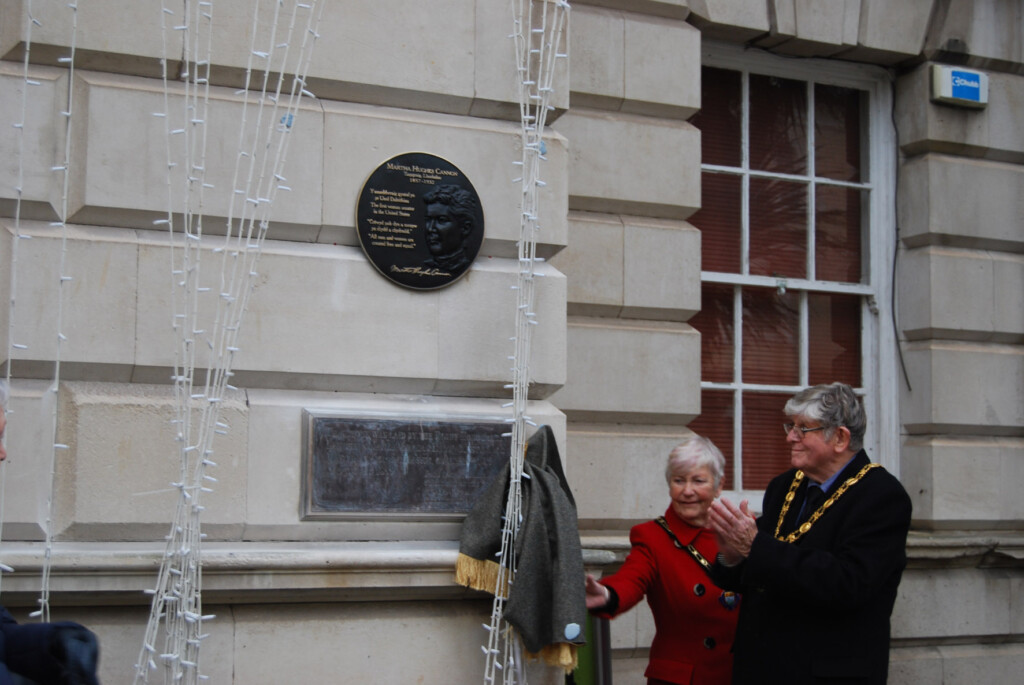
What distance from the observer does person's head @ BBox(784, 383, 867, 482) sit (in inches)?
168

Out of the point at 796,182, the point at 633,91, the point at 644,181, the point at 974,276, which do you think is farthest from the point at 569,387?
the point at 974,276

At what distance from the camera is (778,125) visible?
6.86 metres

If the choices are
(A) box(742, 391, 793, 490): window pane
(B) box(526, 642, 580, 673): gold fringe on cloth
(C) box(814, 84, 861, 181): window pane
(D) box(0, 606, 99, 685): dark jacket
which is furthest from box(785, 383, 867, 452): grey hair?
(C) box(814, 84, 861, 181): window pane

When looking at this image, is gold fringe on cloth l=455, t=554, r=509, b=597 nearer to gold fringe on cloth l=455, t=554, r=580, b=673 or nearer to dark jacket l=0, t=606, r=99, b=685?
gold fringe on cloth l=455, t=554, r=580, b=673

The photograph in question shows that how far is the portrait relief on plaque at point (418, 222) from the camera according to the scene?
4.54m

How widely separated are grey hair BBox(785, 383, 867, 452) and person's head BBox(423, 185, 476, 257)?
1.33 metres

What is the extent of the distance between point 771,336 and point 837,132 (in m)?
1.26

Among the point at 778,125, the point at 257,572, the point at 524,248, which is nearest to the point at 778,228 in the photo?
the point at 778,125

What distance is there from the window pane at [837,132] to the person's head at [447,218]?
2.99 meters

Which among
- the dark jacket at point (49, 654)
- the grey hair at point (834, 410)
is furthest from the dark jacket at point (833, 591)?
the dark jacket at point (49, 654)

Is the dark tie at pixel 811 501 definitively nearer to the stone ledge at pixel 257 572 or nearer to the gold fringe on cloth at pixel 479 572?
the gold fringe on cloth at pixel 479 572

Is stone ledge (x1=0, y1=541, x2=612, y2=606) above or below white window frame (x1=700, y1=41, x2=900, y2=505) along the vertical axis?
below

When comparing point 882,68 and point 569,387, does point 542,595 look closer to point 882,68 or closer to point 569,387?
point 569,387

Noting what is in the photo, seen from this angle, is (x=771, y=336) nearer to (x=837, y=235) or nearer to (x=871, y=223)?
(x=837, y=235)
